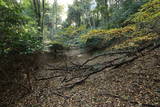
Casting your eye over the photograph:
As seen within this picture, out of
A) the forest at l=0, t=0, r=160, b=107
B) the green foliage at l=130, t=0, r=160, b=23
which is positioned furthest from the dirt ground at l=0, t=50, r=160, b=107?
the green foliage at l=130, t=0, r=160, b=23

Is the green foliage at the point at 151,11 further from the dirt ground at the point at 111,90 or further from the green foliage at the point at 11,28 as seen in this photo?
the green foliage at the point at 11,28

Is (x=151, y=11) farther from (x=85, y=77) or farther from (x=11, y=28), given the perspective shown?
(x=11, y=28)

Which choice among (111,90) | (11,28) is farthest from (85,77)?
(11,28)

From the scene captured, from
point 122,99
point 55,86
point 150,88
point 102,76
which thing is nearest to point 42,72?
point 55,86

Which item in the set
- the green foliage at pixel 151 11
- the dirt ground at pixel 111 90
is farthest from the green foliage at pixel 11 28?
the green foliage at pixel 151 11

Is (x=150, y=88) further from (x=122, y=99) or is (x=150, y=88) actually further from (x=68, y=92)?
(x=68, y=92)

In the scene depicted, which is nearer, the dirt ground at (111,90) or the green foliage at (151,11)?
the green foliage at (151,11)

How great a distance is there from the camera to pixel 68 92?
4.43 m

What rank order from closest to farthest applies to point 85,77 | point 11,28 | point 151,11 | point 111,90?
point 151,11 < point 11,28 < point 111,90 < point 85,77

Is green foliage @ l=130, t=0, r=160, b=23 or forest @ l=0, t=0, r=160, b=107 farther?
forest @ l=0, t=0, r=160, b=107

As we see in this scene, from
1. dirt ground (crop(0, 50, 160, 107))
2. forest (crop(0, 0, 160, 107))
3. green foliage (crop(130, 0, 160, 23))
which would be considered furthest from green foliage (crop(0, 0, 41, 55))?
green foliage (crop(130, 0, 160, 23))

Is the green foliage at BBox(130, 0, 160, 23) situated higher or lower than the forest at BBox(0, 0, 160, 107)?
higher

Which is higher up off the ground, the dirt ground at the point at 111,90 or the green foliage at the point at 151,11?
the green foliage at the point at 151,11

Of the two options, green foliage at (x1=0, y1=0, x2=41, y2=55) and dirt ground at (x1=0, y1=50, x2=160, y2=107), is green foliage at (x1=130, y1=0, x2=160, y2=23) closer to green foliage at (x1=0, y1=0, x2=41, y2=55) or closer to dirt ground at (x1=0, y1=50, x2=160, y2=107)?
dirt ground at (x1=0, y1=50, x2=160, y2=107)
